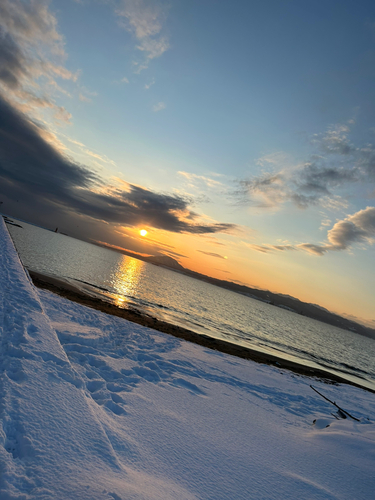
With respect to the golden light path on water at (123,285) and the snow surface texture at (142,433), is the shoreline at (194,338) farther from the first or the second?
the snow surface texture at (142,433)

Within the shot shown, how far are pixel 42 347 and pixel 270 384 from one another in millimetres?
10300

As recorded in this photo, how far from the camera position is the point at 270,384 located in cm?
1112

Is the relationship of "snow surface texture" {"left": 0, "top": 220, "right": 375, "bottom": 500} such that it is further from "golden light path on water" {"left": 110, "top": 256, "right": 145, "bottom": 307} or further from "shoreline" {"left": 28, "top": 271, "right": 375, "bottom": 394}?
"golden light path on water" {"left": 110, "top": 256, "right": 145, "bottom": 307}

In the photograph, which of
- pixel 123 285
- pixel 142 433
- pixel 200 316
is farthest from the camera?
pixel 123 285

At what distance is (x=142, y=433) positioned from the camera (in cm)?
446

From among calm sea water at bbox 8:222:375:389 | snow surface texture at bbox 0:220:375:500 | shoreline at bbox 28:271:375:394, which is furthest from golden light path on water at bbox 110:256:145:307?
snow surface texture at bbox 0:220:375:500

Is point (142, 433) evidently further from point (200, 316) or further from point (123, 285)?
point (123, 285)

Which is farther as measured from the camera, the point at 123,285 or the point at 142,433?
the point at 123,285

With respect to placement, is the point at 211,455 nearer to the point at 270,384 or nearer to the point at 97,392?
the point at 97,392

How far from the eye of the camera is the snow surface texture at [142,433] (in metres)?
2.85

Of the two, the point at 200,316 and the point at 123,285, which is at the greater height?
the point at 200,316

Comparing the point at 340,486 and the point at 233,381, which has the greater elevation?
the point at 340,486

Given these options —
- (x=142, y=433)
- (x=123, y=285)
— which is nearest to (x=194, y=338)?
(x=142, y=433)

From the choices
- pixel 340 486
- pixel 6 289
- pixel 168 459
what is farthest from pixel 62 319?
pixel 340 486
